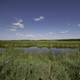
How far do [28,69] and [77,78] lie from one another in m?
1.46

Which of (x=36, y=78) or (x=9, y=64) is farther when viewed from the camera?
(x=9, y=64)

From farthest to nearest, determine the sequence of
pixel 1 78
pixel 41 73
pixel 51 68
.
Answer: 1. pixel 51 68
2. pixel 41 73
3. pixel 1 78

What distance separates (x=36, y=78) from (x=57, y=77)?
23.0 inches

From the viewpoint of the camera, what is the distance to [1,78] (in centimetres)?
504

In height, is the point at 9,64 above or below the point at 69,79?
above

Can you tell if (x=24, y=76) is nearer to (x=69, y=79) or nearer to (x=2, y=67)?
(x=2, y=67)

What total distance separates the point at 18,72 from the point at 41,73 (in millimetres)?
696

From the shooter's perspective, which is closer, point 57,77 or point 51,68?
point 57,77

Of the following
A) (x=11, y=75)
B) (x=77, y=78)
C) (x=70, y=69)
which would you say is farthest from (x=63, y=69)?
(x=11, y=75)

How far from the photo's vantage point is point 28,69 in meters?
5.54

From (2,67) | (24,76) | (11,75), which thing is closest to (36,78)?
(24,76)

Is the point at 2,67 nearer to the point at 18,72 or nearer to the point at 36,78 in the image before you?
the point at 18,72

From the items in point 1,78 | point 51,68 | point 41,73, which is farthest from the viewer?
point 51,68

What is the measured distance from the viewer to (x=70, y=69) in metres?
5.61
